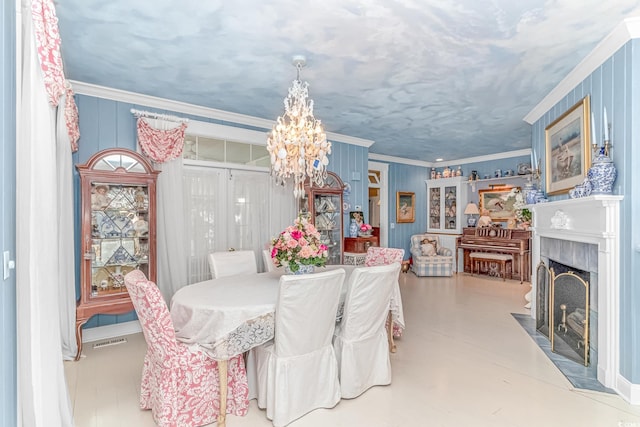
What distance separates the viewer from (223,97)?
3.80 meters

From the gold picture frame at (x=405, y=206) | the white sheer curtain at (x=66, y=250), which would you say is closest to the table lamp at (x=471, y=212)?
the gold picture frame at (x=405, y=206)

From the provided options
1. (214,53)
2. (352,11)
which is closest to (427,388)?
(352,11)

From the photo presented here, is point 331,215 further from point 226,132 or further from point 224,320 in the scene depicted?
point 224,320

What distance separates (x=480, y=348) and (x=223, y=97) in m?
3.74

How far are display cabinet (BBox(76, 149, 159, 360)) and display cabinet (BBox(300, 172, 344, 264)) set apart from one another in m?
2.28

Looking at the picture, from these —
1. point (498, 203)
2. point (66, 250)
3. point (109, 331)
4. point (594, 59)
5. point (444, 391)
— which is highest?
point (594, 59)

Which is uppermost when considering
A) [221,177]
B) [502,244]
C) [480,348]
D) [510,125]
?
[510,125]

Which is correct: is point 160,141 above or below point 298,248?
above

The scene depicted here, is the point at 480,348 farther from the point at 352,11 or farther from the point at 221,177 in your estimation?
the point at 221,177

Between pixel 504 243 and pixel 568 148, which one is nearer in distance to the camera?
pixel 568 148

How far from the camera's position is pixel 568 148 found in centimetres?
344

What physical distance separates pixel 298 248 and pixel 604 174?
2380 mm

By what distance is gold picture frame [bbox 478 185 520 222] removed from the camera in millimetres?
7071

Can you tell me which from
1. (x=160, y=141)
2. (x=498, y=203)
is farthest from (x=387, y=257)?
(x=498, y=203)
